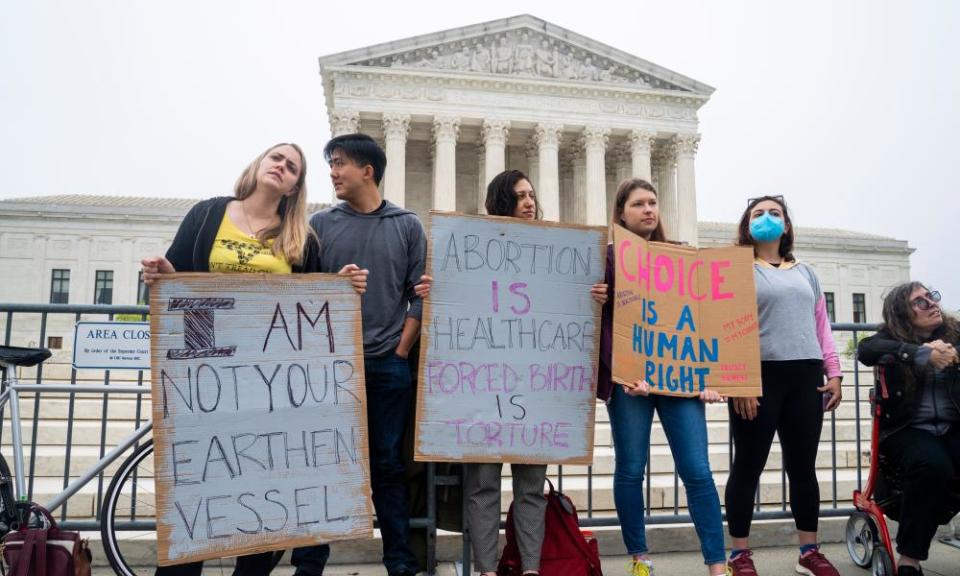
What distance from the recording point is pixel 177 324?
10.2 ft

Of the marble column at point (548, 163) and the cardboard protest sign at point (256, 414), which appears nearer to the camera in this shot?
the cardboard protest sign at point (256, 414)

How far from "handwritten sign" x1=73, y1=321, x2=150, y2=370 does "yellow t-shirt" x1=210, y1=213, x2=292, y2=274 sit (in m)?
1.51

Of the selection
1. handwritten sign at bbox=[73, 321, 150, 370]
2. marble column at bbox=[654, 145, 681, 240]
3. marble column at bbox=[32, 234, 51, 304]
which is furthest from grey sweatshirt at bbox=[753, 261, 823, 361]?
marble column at bbox=[32, 234, 51, 304]

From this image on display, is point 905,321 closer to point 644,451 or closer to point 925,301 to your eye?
point 925,301

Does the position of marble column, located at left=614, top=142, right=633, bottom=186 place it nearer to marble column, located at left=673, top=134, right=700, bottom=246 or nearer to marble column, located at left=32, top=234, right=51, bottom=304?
marble column, located at left=673, top=134, right=700, bottom=246

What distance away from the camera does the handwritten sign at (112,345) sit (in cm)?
436

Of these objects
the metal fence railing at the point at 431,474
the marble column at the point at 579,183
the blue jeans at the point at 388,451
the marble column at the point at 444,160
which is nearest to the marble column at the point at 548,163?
the marble column at the point at 579,183

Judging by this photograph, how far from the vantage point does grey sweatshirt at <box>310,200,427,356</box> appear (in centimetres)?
349

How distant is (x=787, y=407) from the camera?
12.6ft

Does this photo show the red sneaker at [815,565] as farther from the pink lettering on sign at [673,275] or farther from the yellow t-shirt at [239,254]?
the yellow t-shirt at [239,254]

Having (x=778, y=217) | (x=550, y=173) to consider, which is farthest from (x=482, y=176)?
(x=778, y=217)

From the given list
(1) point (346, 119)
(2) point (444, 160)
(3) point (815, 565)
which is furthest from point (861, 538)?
(1) point (346, 119)

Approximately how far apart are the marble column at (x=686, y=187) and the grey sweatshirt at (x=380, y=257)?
34806mm

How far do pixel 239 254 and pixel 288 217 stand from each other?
0.32 meters
